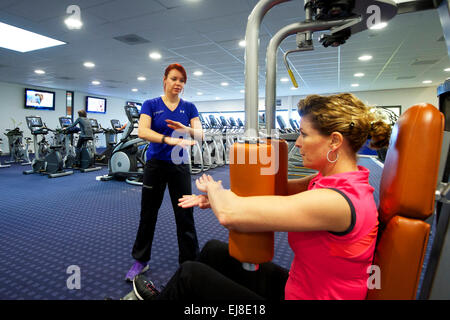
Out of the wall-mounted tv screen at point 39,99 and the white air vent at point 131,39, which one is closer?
the white air vent at point 131,39

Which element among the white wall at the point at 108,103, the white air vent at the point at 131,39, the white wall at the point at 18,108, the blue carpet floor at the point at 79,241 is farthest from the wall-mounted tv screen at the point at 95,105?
the blue carpet floor at the point at 79,241

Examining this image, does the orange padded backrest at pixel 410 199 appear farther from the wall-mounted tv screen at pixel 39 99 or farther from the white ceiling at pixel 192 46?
the wall-mounted tv screen at pixel 39 99

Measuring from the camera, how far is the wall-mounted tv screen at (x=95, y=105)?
13773 millimetres

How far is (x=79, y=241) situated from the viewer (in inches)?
103

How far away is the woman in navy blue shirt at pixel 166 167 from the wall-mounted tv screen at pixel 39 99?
1217 centimetres

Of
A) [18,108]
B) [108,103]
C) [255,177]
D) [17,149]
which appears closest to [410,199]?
[255,177]

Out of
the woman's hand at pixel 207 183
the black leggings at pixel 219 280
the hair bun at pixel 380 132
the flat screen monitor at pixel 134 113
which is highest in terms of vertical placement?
the flat screen monitor at pixel 134 113

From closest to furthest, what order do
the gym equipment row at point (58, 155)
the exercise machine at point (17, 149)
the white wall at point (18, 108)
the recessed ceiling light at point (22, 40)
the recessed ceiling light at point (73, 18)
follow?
the recessed ceiling light at point (73, 18)
the recessed ceiling light at point (22, 40)
the gym equipment row at point (58, 155)
the exercise machine at point (17, 149)
the white wall at point (18, 108)

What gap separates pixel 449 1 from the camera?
2.47ft

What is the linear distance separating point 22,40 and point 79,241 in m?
Answer: 5.42

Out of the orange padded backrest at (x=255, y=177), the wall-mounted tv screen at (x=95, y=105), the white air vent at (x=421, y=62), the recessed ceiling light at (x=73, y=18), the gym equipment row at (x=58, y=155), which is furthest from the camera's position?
the wall-mounted tv screen at (x=95, y=105)

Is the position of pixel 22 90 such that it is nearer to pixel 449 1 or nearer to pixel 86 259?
pixel 86 259

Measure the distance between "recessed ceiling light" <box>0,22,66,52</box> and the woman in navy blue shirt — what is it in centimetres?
501

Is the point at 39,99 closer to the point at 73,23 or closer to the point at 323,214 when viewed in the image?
the point at 73,23
